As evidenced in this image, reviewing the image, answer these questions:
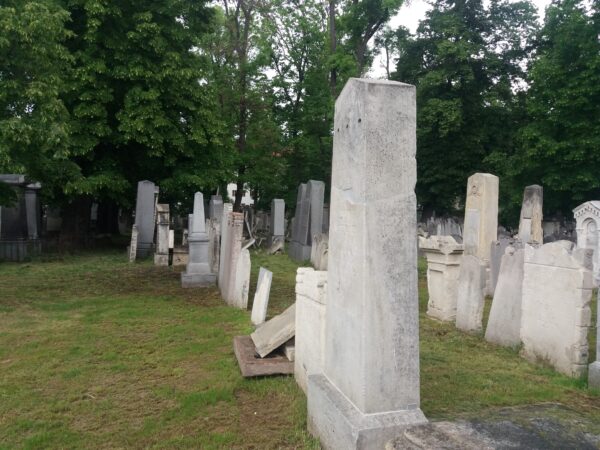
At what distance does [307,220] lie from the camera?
1623 cm

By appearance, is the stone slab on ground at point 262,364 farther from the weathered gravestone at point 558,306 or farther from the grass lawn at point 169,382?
the weathered gravestone at point 558,306

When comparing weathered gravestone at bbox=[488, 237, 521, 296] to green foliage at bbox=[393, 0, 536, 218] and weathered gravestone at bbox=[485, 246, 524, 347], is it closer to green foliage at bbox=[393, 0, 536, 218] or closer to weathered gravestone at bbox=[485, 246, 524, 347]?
weathered gravestone at bbox=[485, 246, 524, 347]

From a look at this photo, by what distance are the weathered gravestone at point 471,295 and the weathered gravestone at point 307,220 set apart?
8.51m

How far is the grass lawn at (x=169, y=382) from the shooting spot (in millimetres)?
3818

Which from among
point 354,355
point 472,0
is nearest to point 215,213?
point 354,355

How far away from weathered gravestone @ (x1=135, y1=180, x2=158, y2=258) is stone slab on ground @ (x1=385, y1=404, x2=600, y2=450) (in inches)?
568

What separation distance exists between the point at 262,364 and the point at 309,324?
0.92 m

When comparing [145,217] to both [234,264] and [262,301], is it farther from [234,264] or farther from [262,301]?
[262,301]

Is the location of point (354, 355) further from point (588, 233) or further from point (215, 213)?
point (215, 213)

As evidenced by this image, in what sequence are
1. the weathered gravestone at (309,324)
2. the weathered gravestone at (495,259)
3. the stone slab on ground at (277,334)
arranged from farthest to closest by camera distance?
1. the weathered gravestone at (495,259)
2. the stone slab on ground at (277,334)
3. the weathered gravestone at (309,324)

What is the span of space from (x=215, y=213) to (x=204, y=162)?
2378 millimetres

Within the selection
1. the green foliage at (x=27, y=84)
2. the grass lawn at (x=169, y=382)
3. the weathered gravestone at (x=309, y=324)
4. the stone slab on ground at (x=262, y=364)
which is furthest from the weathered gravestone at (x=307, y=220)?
the weathered gravestone at (x=309, y=324)

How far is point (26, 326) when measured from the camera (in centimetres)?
705

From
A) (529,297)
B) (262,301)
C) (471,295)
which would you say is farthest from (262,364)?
(471,295)
